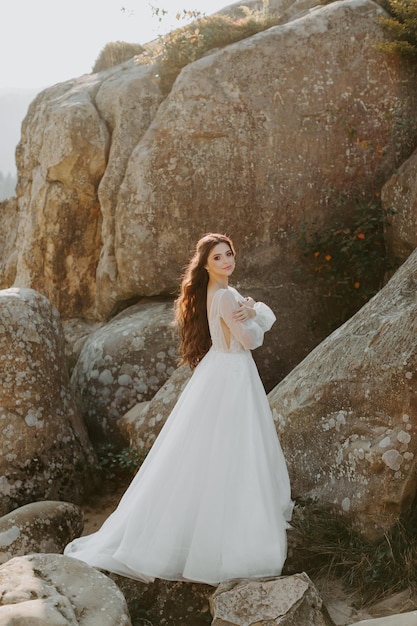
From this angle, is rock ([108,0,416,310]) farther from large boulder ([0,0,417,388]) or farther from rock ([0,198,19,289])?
rock ([0,198,19,289])

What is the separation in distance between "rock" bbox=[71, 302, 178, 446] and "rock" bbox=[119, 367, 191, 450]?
0.74m

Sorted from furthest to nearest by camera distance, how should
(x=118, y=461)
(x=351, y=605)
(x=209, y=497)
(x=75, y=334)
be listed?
(x=75, y=334), (x=118, y=461), (x=209, y=497), (x=351, y=605)

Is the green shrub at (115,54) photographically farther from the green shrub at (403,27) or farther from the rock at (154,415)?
the rock at (154,415)

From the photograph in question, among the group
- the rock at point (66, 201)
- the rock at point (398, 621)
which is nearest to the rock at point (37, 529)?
the rock at point (398, 621)

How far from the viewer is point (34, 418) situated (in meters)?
7.30

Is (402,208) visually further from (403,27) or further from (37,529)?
(37,529)

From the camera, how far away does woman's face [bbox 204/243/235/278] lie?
17.6 feet

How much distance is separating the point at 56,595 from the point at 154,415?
134 inches

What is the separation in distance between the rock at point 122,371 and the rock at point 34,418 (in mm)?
688

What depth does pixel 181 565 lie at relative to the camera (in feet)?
16.0

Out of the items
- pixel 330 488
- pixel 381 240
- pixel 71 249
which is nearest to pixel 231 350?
pixel 330 488

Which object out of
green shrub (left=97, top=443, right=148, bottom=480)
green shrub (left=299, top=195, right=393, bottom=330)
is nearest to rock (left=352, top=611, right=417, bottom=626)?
green shrub (left=97, top=443, right=148, bottom=480)

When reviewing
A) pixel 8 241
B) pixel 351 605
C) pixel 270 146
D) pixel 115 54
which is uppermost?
pixel 115 54

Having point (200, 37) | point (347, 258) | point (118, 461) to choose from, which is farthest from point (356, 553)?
point (200, 37)
